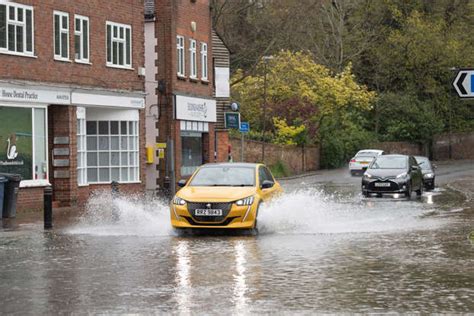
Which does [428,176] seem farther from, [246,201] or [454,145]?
[454,145]

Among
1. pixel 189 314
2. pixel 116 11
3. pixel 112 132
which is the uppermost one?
pixel 116 11

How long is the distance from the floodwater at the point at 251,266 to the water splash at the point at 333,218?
0.04 m

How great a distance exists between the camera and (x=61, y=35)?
31016mm

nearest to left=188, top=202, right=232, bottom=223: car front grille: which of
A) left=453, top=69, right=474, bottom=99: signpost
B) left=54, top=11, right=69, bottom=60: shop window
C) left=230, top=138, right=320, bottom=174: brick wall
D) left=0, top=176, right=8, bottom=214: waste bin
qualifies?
left=453, top=69, right=474, bottom=99: signpost

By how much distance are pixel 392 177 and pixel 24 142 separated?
12.5 metres

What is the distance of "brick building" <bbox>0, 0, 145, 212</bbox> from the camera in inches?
1121

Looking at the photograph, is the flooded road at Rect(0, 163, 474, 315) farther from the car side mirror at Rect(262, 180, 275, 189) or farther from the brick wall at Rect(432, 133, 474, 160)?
the brick wall at Rect(432, 133, 474, 160)

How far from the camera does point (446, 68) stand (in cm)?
7731

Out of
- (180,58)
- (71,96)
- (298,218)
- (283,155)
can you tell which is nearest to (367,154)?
(283,155)

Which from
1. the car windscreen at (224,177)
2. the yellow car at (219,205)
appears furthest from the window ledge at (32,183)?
the yellow car at (219,205)

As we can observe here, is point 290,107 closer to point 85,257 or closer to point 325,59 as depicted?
point 325,59

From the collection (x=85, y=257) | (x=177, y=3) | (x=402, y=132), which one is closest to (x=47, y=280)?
(x=85, y=257)

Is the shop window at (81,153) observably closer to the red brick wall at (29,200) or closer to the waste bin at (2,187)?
the red brick wall at (29,200)

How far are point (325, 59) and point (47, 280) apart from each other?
61276 mm
